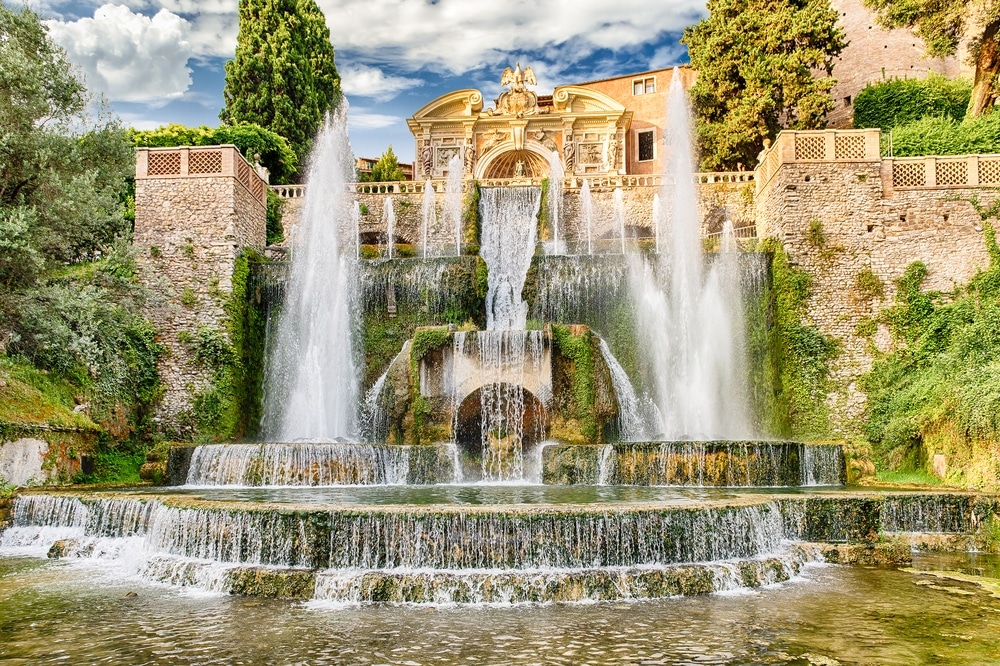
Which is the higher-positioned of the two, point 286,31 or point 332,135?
point 286,31

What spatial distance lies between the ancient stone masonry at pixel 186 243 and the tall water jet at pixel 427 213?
5.93 metres

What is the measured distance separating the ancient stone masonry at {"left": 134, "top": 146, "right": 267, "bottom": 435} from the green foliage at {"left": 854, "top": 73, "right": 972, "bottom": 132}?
22.6m

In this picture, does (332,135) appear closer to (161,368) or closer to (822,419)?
(161,368)

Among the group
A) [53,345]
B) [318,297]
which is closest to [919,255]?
[318,297]

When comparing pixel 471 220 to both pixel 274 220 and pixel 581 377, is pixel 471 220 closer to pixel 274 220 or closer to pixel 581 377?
pixel 274 220

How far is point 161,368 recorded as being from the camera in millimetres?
16188

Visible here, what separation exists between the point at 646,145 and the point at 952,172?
690 inches

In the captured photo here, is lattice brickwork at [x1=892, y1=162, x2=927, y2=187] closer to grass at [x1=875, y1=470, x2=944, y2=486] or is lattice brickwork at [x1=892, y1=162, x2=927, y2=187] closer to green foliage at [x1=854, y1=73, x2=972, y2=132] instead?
grass at [x1=875, y1=470, x2=944, y2=486]

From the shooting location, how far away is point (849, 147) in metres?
17.5

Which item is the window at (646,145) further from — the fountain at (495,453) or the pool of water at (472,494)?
the pool of water at (472,494)

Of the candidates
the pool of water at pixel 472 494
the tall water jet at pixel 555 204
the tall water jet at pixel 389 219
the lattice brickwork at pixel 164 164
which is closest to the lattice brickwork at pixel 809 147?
the tall water jet at pixel 555 204

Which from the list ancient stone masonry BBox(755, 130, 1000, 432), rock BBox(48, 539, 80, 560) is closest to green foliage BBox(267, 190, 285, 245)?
rock BBox(48, 539, 80, 560)

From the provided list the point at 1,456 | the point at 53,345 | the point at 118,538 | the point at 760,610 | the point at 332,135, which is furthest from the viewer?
the point at 332,135

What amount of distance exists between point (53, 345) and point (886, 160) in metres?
17.8
